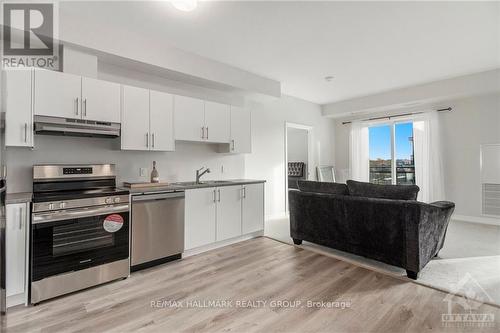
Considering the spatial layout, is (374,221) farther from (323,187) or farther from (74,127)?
(74,127)

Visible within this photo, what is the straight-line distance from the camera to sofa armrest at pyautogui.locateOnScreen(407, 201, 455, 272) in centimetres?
241

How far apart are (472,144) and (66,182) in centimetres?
674

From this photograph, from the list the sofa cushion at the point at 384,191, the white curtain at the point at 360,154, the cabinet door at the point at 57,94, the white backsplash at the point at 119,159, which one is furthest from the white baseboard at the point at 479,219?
the cabinet door at the point at 57,94

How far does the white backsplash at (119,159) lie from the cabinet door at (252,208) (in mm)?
685

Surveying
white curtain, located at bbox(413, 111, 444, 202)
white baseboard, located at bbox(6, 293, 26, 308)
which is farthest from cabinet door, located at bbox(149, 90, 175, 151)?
white curtain, located at bbox(413, 111, 444, 202)

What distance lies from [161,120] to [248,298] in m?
2.29

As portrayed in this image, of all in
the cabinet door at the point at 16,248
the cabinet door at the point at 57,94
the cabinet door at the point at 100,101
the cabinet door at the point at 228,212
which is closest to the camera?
the cabinet door at the point at 16,248

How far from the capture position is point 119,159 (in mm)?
3107

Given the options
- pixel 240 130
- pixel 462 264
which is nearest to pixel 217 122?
pixel 240 130

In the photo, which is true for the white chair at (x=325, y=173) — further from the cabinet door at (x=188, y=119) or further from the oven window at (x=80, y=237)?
the oven window at (x=80, y=237)

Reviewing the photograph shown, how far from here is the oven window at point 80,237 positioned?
217cm

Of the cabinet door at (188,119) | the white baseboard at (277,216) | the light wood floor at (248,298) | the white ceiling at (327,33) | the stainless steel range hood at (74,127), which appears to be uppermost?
the white ceiling at (327,33)

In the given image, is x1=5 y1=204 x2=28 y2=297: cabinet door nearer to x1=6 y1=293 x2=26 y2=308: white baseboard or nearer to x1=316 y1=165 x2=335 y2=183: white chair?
x1=6 y1=293 x2=26 y2=308: white baseboard

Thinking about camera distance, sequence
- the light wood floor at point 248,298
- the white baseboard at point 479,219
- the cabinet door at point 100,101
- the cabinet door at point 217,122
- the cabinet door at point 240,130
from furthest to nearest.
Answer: the white baseboard at point 479,219 < the cabinet door at point 240,130 < the cabinet door at point 217,122 < the cabinet door at point 100,101 < the light wood floor at point 248,298
